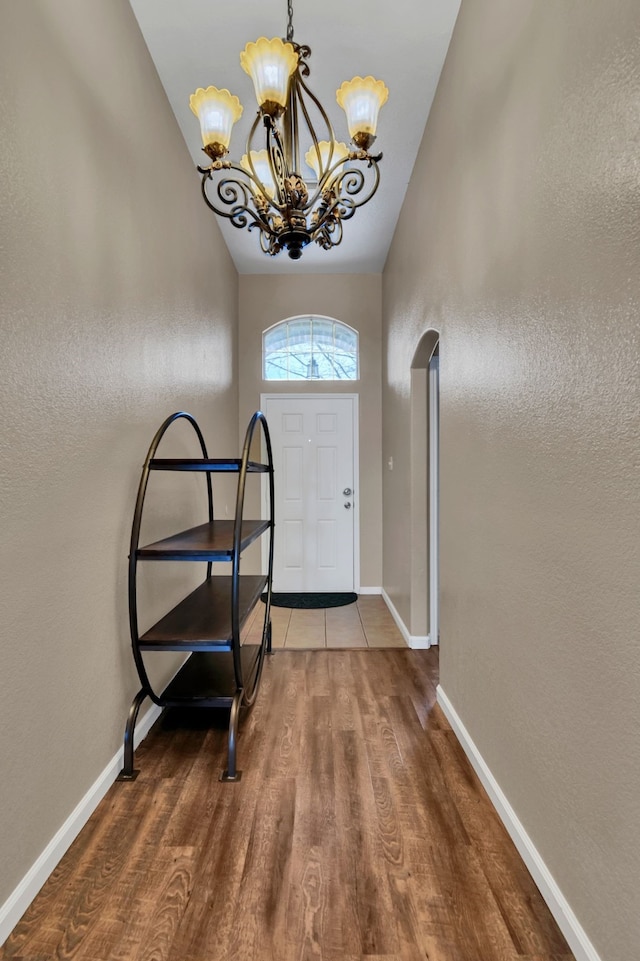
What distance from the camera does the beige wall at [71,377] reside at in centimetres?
130

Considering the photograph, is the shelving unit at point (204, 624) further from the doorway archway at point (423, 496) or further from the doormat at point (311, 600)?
the doormat at point (311, 600)

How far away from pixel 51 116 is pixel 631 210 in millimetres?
1607

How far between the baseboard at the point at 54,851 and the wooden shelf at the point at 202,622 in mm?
462

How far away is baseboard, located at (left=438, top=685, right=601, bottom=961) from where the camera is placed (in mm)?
1179

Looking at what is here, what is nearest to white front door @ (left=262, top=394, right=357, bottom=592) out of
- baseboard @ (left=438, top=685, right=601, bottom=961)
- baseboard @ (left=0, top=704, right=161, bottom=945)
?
baseboard @ (left=438, top=685, right=601, bottom=961)

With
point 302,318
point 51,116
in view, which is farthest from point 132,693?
point 302,318

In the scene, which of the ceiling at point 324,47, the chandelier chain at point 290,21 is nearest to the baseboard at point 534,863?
the chandelier chain at point 290,21

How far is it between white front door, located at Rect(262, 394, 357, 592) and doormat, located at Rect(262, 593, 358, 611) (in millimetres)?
150

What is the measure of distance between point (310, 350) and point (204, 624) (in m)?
3.37

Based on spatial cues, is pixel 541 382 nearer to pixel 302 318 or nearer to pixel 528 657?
pixel 528 657

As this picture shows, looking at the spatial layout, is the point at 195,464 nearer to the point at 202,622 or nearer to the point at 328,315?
the point at 202,622

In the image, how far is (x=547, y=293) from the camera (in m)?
1.37

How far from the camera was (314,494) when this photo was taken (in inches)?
192

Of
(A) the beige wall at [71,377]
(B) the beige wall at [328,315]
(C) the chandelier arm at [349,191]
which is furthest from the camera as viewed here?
(B) the beige wall at [328,315]
